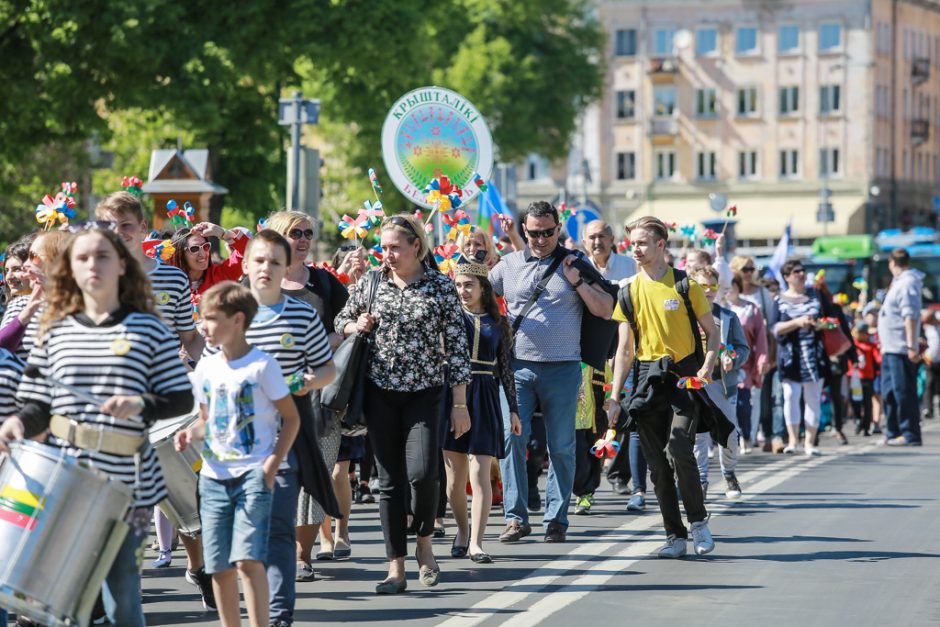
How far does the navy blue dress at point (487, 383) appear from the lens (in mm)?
11320

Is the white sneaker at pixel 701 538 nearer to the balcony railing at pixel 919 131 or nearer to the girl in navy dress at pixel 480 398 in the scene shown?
the girl in navy dress at pixel 480 398

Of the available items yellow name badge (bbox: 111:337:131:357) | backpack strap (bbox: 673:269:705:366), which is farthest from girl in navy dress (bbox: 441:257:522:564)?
yellow name badge (bbox: 111:337:131:357)

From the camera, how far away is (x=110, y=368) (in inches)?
274

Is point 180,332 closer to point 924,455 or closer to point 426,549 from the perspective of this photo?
point 426,549

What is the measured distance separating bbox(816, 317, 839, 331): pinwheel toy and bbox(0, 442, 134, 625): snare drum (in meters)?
14.8

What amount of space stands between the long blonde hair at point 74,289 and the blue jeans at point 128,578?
0.74 m

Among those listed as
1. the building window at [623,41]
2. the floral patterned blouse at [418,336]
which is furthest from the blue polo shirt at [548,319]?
the building window at [623,41]

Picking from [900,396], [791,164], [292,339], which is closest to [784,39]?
[791,164]

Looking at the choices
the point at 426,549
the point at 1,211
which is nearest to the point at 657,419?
the point at 426,549

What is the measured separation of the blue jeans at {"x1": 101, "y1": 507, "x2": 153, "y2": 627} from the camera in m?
6.97

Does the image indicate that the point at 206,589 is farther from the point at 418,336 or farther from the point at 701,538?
the point at 701,538

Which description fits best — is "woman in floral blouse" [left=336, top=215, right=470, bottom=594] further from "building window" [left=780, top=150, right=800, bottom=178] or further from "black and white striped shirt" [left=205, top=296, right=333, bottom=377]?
"building window" [left=780, top=150, right=800, bottom=178]

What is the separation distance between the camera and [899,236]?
52.5 metres

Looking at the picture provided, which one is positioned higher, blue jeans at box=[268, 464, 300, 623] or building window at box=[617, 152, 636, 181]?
building window at box=[617, 152, 636, 181]
